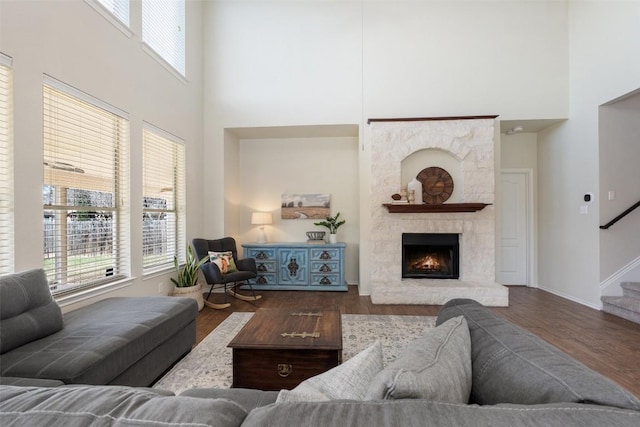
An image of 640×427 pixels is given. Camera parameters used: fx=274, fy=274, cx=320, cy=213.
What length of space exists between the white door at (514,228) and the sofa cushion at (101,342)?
5.07 meters

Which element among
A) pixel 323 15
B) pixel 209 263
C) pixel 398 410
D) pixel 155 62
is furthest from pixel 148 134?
pixel 398 410

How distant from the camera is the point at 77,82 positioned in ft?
8.14

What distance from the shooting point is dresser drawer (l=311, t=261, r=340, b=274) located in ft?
14.8

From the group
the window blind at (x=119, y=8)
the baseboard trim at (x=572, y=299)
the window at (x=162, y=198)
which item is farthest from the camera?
the baseboard trim at (x=572, y=299)

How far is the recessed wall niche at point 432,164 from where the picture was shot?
165 inches

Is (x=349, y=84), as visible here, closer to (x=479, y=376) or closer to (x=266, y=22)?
(x=266, y=22)

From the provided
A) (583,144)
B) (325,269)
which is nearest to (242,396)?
(325,269)

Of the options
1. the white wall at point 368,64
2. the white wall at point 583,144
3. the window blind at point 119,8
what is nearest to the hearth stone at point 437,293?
the white wall at point 368,64

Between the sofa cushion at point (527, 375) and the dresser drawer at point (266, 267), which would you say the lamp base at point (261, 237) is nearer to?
the dresser drawer at point (266, 267)

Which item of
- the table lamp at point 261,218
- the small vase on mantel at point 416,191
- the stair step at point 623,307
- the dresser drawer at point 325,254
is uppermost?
the small vase on mantel at point 416,191

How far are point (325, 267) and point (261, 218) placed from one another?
4.57 ft

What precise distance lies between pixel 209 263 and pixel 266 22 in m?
3.93

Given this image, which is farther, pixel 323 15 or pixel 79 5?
pixel 323 15

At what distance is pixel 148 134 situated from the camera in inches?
136
